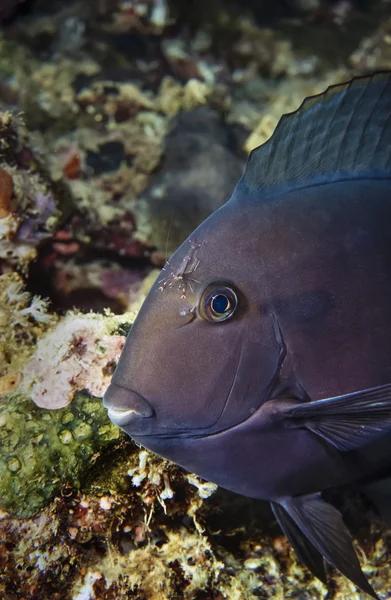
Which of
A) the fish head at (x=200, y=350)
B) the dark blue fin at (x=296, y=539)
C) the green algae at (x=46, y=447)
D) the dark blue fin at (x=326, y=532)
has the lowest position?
the green algae at (x=46, y=447)

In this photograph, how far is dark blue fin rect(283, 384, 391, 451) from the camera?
1518 millimetres

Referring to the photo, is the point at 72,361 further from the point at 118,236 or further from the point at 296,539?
the point at 118,236

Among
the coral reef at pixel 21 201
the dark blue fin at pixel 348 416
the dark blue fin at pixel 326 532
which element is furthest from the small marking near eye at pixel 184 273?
the coral reef at pixel 21 201

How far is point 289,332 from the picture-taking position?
1.71m

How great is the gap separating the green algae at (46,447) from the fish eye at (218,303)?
88cm

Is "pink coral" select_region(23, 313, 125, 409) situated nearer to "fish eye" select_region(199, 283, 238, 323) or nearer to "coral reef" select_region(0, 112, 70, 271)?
"fish eye" select_region(199, 283, 238, 323)

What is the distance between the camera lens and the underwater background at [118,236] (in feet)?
6.88

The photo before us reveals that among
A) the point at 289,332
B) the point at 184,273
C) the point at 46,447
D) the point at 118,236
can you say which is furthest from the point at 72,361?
the point at 118,236

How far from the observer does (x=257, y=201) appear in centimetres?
187

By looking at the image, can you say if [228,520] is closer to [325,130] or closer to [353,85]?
[325,130]

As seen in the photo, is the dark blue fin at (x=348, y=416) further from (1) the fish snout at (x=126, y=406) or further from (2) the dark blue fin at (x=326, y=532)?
(1) the fish snout at (x=126, y=406)

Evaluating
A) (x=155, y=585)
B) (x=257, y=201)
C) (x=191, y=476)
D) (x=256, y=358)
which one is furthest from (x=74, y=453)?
(x=257, y=201)

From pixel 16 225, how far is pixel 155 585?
282 cm

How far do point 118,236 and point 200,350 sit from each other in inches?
134
